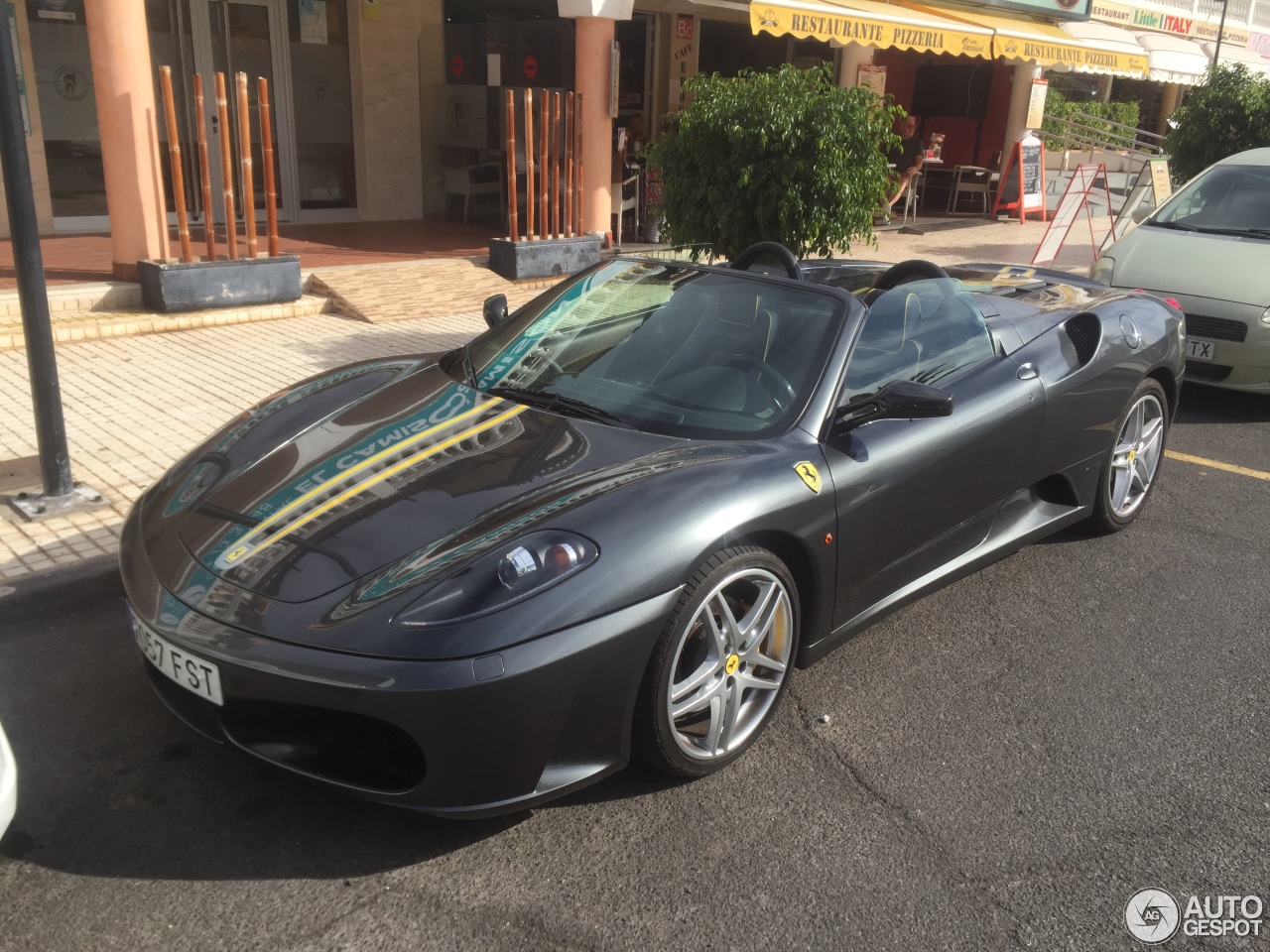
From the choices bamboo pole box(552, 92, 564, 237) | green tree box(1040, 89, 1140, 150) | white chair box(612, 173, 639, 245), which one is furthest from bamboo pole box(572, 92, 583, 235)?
green tree box(1040, 89, 1140, 150)

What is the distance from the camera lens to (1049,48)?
1487 centimetres

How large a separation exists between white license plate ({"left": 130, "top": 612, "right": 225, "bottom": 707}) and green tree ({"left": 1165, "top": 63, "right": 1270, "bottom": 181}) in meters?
14.1

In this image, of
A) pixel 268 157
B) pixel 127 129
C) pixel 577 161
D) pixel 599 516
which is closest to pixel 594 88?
pixel 577 161

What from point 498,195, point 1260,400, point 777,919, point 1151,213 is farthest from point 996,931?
point 498,195

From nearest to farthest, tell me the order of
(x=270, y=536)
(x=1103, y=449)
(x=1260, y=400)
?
(x=270, y=536)
(x=1103, y=449)
(x=1260, y=400)

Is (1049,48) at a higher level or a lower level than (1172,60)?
lower

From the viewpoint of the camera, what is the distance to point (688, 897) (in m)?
2.70

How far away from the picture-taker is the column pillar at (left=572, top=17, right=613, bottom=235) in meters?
10.5

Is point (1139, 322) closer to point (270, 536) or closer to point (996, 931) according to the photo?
point (996, 931)

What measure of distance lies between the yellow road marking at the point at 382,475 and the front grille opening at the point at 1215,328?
5301mm

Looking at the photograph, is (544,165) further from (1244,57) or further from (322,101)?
(1244,57)

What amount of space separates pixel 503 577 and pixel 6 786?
3.84ft

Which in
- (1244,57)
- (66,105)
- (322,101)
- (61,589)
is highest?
(1244,57)

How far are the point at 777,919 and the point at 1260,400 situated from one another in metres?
6.76
